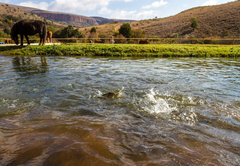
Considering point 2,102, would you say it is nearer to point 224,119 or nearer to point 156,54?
point 224,119

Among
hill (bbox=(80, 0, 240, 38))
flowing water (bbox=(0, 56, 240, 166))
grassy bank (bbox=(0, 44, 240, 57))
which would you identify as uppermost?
hill (bbox=(80, 0, 240, 38))

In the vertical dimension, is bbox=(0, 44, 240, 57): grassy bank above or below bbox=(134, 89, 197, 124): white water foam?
above

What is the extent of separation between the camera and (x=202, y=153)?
7.06 feet

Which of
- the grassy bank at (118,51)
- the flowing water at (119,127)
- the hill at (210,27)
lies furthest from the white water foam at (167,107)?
the hill at (210,27)

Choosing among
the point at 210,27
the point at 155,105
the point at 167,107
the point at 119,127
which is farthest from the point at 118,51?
the point at 210,27

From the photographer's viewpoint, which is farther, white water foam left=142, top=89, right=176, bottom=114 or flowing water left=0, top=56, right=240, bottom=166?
white water foam left=142, top=89, right=176, bottom=114

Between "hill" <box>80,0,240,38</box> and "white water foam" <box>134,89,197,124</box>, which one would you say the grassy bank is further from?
"hill" <box>80,0,240,38</box>

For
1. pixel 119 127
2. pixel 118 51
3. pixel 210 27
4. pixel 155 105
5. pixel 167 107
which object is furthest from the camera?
pixel 210 27

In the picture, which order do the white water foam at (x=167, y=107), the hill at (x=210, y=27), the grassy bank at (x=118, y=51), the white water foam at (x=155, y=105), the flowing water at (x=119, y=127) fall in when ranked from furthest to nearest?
the hill at (x=210, y=27), the grassy bank at (x=118, y=51), the white water foam at (x=155, y=105), the white water foam at (x=167, y=107), the flowing water at (x=119, y=127)

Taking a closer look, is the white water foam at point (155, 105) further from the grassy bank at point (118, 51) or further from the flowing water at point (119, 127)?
the grassy bank at point (118, 51)

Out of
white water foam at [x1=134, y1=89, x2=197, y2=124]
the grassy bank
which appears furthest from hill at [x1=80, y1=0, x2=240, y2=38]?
white water foam at [x1=134, y1=89, x2=197, y2=124]

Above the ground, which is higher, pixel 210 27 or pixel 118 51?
pixel 210 27

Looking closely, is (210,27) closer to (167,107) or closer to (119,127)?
(167,107)

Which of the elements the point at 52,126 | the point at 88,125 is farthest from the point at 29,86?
the point at 88,125
